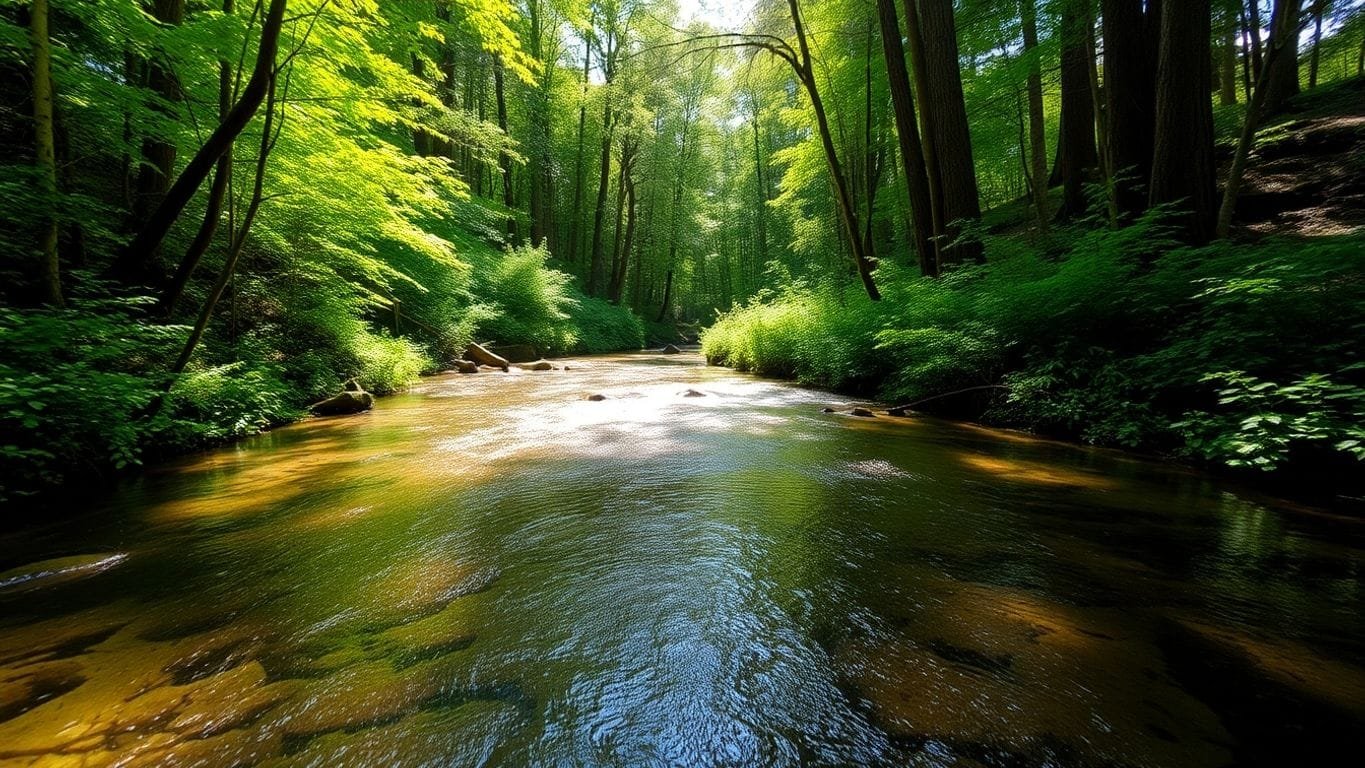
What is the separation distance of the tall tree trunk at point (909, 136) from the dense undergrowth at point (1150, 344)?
1235 millimetres

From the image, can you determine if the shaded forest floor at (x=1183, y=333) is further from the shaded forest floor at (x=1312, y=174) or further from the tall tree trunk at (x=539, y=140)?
the tall tree trunk at (x=539, y=140)

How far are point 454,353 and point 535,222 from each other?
11.8m

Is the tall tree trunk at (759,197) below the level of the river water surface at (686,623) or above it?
above

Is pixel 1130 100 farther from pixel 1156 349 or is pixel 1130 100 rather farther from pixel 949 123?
pixel 1156 349

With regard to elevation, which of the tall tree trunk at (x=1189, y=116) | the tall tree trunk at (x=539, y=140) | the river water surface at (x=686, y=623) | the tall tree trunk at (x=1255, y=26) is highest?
the tall tree trunk at (x=539, y=140)

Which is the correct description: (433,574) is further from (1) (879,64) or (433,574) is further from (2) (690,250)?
(2) (690,250)

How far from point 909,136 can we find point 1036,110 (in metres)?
4.53

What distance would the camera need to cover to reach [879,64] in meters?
12.0

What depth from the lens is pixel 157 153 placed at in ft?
18.9

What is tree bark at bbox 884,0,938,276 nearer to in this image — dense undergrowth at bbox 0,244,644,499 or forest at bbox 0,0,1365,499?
forest at bbox 0,0,1365,499

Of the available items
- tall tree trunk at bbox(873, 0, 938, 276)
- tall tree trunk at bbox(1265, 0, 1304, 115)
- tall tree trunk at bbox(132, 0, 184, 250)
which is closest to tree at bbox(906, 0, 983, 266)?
tall tree trunk at bbox(873, 0, 938, 276)

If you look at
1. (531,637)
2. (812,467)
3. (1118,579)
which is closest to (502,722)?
(531,637)

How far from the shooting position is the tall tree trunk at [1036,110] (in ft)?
28.5

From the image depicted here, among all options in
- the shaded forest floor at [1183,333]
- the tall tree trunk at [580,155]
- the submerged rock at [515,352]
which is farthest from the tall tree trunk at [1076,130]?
the tall tree trunk at [580,155]
